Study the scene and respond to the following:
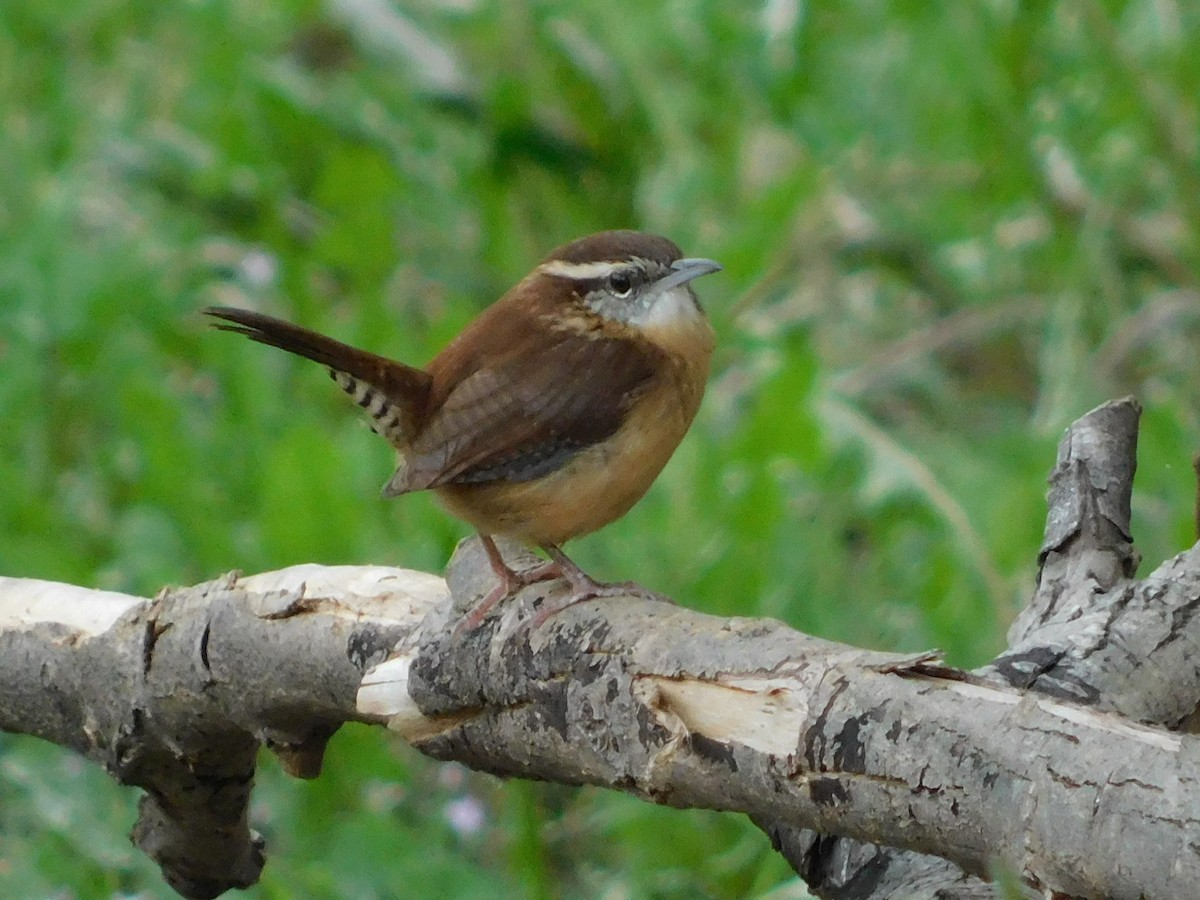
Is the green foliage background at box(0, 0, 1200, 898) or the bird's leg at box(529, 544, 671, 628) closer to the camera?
the bird's leg at box(529, 544, 671, 628)

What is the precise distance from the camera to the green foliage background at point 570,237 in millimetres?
4324

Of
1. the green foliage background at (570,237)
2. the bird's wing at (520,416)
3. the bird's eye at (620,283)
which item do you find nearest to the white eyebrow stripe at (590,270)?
the bird's eye at (620,283)

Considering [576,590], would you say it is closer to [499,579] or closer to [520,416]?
[499,579]

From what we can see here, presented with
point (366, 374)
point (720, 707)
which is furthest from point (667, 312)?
point (720, 707)

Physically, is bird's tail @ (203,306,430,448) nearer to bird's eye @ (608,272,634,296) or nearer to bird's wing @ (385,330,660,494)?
bird's wing @ (385,330,660,494)

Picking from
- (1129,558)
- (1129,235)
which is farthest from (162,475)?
(1129,235)

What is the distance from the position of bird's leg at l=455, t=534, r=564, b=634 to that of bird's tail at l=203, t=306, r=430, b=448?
0.31 metres

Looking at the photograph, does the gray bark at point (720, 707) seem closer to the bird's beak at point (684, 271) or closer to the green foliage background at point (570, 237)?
the green foliage background at point (570, 237)

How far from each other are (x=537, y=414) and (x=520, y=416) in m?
0.04

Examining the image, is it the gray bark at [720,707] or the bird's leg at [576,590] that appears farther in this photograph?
the bird's leg at [576,590]

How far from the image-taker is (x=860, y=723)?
2164 mm

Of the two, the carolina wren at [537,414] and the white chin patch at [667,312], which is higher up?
the white chin patch at [667,312]

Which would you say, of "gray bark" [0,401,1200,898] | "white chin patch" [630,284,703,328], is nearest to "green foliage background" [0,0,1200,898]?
"gray bark" [0,401,1200,898]

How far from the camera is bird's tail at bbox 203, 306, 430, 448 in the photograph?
10.3ft
